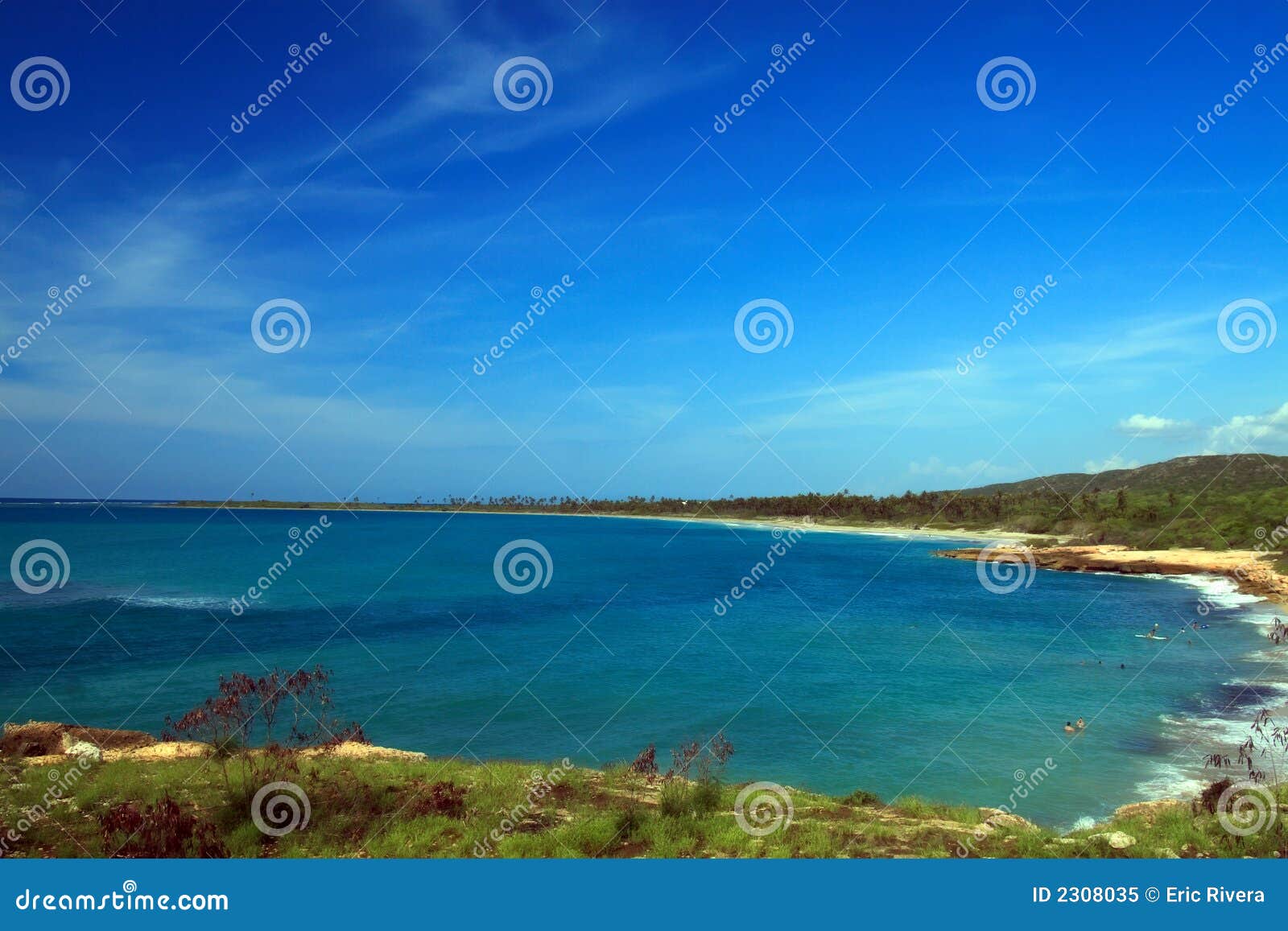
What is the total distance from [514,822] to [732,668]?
19.4 m

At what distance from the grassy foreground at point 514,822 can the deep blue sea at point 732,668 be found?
13.2ft

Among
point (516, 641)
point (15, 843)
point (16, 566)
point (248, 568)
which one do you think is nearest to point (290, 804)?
point (15, 843)

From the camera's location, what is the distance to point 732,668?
28688 mm

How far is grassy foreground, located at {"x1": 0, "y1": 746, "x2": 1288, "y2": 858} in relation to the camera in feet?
29.8

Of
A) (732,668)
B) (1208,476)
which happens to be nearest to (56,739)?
(732,668)

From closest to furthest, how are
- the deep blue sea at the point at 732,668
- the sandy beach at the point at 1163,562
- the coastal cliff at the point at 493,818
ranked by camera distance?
1. the coastal cliff at the point at 493,818
2. the deep blue sea at the point at 732,668
3. the sandy beach at the point at 1163,562

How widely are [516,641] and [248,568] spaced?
4335 cm

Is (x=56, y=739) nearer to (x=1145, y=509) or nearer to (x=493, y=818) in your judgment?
(x=493, y=818)

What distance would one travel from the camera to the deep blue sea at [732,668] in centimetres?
1784

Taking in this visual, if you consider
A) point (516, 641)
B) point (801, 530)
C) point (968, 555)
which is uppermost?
point (801, 530)

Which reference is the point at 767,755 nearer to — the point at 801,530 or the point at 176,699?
the point at 176,699

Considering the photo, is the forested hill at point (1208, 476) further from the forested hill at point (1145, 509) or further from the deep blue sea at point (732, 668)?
the deep blue sea at point (732, 668)

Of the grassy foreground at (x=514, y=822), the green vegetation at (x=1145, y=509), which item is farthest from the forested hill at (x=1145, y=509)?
the grassy foreground at (x=514, y=822)

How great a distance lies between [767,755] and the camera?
17734mm
